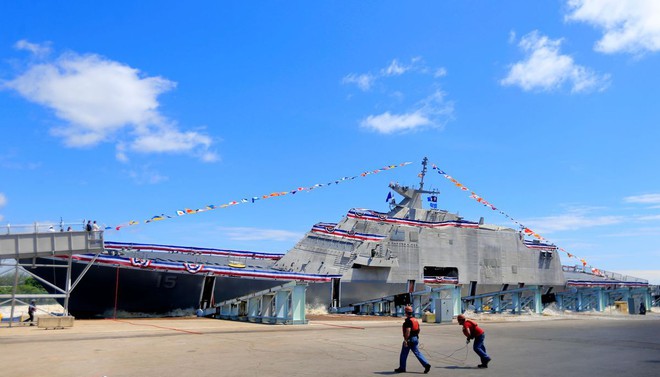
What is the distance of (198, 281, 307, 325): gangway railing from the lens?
79.2 ft

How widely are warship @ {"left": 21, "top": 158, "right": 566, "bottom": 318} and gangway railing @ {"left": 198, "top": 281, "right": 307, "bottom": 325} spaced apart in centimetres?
364

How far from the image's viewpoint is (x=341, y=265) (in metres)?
36.3

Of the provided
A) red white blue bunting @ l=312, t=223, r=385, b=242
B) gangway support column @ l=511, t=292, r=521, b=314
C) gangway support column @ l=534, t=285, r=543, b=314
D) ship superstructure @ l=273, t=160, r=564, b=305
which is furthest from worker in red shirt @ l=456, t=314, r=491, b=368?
red white blue bunting @ l=312, t=223, r=385, b=242

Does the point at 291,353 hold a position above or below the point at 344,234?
below

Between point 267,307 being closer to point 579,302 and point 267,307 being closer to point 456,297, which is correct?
point 456,297

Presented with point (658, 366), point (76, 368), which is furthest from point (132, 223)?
point (658, 366)

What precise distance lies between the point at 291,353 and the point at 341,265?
22578 mm

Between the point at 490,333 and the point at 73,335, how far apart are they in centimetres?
1558

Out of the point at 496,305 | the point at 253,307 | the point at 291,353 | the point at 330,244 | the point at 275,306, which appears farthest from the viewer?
the point at 330,244

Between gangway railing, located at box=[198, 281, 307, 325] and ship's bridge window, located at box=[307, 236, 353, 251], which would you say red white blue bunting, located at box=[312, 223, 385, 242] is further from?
gangway railing, located at box=[198, 281, 307, 325]

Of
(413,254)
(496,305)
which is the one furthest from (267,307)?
(496,305)

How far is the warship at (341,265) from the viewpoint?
27469 millimetres

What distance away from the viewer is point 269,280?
105ft

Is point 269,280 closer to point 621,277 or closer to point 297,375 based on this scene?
point 297,375
